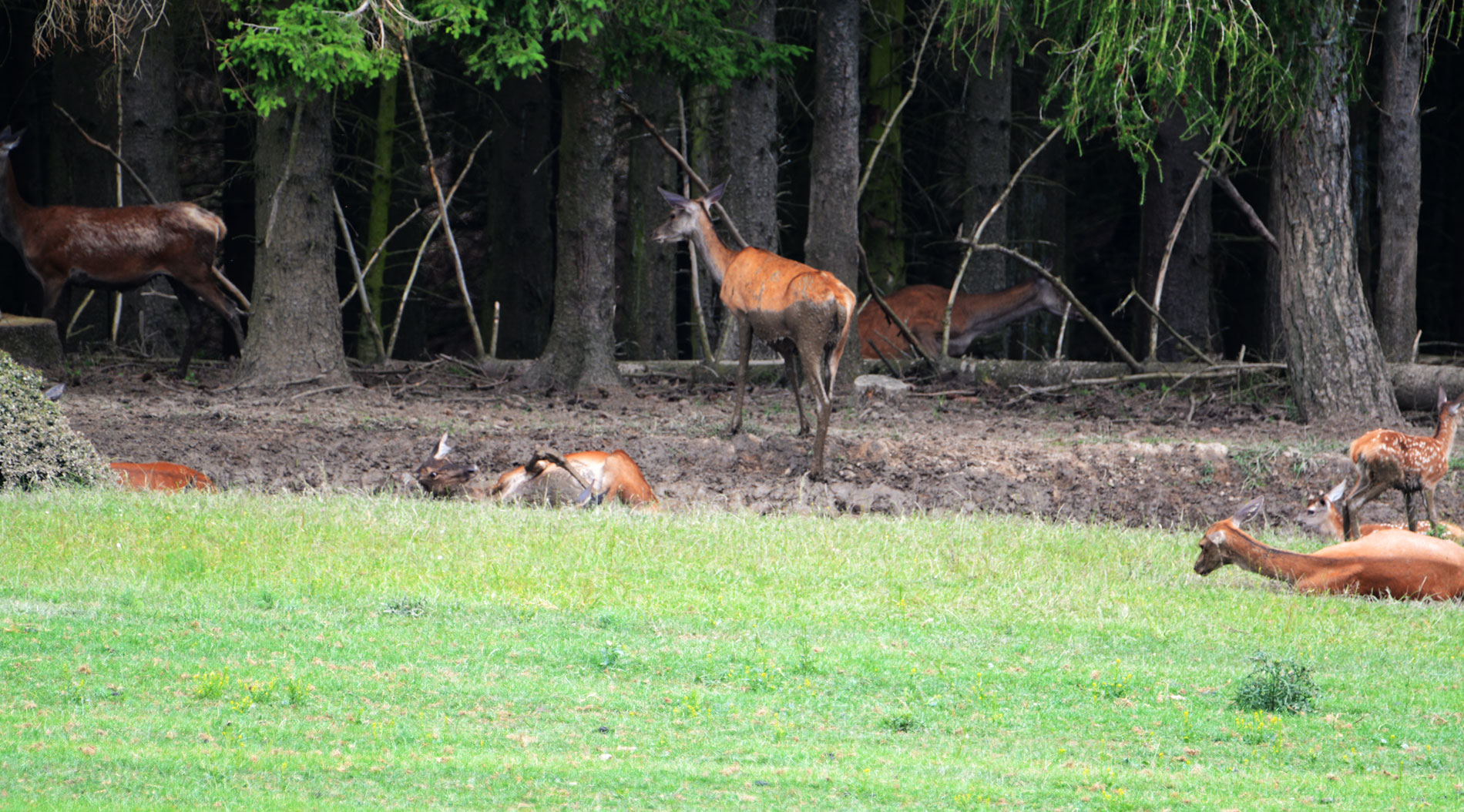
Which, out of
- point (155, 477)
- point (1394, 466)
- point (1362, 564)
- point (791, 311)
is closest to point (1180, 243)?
point (791, 311)

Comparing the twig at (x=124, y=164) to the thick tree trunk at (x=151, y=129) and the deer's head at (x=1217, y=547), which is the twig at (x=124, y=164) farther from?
the deer's head at (x=1217, y=547)

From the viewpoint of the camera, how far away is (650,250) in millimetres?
20188

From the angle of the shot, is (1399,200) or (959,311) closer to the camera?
(1399,200)

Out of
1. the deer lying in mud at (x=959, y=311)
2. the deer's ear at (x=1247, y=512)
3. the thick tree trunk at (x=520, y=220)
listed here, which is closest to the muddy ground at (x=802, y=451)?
the deer's ear at (x=1247, y=512)

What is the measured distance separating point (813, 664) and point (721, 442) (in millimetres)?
6084

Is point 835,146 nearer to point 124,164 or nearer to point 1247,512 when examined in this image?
point 1247,512

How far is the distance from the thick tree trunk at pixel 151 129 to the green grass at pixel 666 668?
10.2 metres

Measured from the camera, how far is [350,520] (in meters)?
8.88

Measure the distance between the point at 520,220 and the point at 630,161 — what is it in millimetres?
2966

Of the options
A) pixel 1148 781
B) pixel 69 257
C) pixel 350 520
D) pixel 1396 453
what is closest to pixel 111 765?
pixel 1148 781

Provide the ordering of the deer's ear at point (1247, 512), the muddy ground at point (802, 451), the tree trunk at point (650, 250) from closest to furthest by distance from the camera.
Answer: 1. the deer's ear at point (1247, 512)
2. the muddy ground at point (802, 451)
3. the tree trunk at point (650, 250)

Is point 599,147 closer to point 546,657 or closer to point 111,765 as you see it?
point 546,657

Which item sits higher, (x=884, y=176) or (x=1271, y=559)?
(x=884, y=176)

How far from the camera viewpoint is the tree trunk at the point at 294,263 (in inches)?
582
